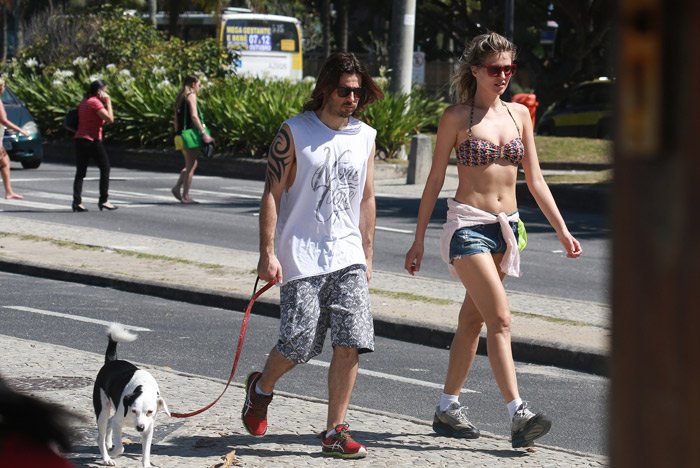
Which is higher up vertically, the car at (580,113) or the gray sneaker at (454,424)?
the car at (580,113)

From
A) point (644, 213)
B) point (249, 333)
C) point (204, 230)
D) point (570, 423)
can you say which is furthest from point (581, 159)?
point (644, 213)

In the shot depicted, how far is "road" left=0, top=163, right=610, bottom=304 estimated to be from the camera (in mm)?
10492

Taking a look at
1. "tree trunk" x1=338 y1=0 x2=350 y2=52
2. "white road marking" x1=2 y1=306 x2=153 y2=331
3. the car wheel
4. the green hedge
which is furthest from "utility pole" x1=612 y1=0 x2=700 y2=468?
"tree trunk" x1=338 y1=0 x2=350 y2=52

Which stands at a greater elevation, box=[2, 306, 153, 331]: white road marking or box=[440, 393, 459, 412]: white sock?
box=[440, 393, 459, 412]: white sock

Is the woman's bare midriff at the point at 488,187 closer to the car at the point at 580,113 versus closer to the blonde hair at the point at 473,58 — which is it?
the blonde hair at the point at 473,58

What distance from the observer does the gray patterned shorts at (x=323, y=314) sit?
4.65 metres

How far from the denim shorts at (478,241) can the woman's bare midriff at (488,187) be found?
9 cm

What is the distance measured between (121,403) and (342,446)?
95 centimetres

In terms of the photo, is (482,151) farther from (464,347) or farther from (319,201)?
(464,347)

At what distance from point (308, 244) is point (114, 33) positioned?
24.1 meters

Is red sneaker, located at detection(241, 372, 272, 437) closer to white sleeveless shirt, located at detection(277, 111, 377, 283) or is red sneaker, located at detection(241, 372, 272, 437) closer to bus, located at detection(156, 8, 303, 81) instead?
white sleeveless shirt, located at detection(277, 111, 377, 283)

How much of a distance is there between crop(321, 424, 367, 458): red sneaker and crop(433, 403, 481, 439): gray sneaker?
0.54 meters

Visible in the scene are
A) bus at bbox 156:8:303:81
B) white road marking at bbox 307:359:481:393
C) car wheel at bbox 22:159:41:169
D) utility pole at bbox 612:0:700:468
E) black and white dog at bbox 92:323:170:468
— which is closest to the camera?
utility pole at bbox 612:0:700:468

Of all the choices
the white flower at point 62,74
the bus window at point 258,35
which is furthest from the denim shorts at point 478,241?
the bus window at point 258,35
